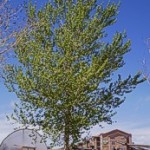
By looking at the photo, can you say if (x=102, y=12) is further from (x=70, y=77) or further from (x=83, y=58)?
(x=70, y=77)

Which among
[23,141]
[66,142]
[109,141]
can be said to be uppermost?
[109,141]

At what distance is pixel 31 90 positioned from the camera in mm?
19219

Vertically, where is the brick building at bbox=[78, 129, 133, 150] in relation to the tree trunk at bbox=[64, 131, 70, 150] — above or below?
above

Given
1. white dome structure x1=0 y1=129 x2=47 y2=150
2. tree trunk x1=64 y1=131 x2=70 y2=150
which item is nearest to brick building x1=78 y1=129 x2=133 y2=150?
white dome structure x1=0 y1=129 x2=47 y2=150

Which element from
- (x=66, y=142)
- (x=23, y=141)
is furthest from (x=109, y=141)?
(x=66, y=142)

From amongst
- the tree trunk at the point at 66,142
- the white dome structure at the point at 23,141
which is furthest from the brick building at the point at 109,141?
the tree trunk at the point at 66,142

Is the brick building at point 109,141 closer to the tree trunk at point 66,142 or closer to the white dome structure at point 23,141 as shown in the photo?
the white dome structure at point 23,141

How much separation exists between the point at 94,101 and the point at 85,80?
1.63 meters

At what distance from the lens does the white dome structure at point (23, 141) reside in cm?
2123

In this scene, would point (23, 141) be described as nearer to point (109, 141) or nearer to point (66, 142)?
point (66, 142)

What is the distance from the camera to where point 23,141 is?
22.1 metres

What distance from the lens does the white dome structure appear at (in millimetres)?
21234

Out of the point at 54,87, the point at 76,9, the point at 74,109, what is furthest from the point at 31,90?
the point at 76,9

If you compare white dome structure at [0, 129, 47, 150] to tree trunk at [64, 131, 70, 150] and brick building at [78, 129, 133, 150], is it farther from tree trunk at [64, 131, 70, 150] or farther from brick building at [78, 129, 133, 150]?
brick building at [78, 129, 133, 150]
